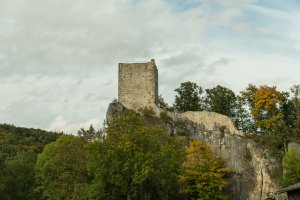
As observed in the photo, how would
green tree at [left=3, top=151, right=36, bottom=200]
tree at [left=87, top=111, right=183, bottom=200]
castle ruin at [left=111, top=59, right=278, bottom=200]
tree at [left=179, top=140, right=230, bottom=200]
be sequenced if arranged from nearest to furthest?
tree at [left=87, top=111, right=183, bottom=200] → tree at [left=179, top=140, right=230, bottom=200] → green tree at [left=3, top=151, right=36, bottom=200] → castle ruin at [left=111, top=59, right=278, bottom=200]

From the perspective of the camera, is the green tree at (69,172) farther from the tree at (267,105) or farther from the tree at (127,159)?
the tree at (267,105)

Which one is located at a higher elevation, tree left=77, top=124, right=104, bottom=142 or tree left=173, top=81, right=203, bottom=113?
tree left=173, top=81, right=203, bottom=113

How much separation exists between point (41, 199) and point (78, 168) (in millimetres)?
14299

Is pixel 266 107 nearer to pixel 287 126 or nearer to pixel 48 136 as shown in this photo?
pixel 287 126

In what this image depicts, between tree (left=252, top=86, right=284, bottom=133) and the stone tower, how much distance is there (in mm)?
Answer: 13352

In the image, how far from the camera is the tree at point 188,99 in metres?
68.2

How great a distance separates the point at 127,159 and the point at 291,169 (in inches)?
712

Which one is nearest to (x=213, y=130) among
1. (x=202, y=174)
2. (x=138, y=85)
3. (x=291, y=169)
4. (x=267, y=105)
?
(x=267, y=105)

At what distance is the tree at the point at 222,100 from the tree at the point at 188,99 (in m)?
1.88

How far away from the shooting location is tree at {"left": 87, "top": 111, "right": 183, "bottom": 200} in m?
41.1

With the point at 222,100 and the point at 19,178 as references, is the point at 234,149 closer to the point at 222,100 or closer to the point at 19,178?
the point at 222,100

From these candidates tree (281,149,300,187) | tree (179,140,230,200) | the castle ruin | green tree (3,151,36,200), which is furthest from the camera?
the castle ruin

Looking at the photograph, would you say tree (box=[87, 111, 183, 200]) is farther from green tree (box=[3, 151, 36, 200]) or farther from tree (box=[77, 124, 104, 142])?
green tree (box=[3, 151, 36, 200])

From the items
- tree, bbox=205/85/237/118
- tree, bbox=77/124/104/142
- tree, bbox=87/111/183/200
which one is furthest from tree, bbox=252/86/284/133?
tree, bbox=77/124/104/142
